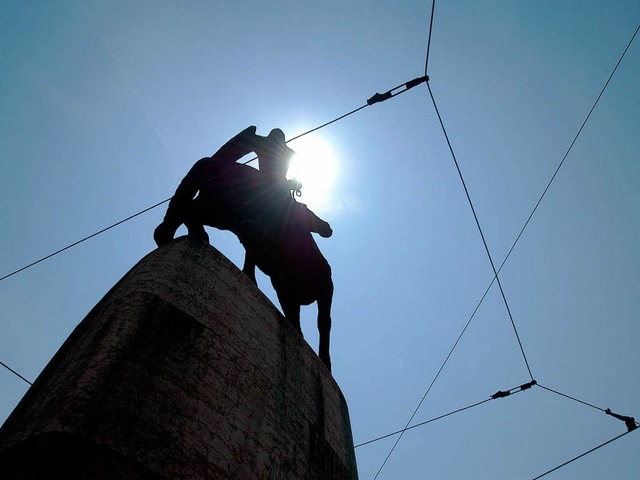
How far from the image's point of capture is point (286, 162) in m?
3.79

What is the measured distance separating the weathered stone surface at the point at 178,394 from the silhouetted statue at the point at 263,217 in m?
0.60

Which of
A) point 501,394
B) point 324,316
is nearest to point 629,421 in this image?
point 501,394

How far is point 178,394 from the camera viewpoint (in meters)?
1.58

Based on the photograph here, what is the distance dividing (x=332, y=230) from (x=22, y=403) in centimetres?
312

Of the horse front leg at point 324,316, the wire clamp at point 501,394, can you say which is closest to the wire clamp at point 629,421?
the wire clamp at point 501,394

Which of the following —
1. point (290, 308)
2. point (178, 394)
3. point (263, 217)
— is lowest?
point (178, 394)

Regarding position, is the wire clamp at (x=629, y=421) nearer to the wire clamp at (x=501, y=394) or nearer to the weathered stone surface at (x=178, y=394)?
the wire clamp at (x=501, y=394)

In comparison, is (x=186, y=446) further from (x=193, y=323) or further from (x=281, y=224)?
(x=281, y=224)

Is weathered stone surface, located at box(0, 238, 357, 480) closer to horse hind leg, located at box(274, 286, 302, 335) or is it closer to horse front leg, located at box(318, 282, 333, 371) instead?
horse hind leg, located at box(274, 286, 302, 335)

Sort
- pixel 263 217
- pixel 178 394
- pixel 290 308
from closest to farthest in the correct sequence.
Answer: pixel 178 394 → pixel 263 217 → pixel 290 308

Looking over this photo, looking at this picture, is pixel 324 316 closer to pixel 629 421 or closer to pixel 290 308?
pixel 290 308

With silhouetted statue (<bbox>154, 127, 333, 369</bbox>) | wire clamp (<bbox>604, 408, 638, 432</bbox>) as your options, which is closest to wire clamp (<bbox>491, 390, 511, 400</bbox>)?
wire clamp (<bbox>604, 408, 638, 432</bbox>)

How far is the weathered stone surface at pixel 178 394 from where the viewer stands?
1.26 metres

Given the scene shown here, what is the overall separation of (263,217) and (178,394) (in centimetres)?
189
